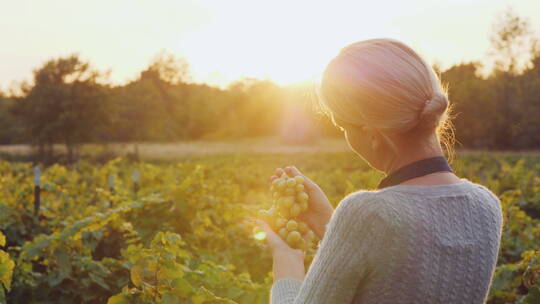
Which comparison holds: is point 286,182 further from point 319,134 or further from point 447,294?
point 319,134

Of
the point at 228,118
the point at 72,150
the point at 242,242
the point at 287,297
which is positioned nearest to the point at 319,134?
the point at 228,118

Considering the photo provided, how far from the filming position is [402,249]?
1386 mm

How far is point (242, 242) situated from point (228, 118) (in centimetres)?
6361

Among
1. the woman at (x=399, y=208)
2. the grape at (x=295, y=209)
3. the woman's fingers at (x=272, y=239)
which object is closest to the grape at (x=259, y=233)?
the woman's fingers at (x=272, y=239)

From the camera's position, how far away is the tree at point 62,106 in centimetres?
3133

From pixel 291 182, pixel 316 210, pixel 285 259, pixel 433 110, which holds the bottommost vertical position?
pixel 285 259

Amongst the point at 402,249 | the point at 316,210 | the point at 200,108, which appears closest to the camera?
the point at 402,249

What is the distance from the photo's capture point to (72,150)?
31141 mm

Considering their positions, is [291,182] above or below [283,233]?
above

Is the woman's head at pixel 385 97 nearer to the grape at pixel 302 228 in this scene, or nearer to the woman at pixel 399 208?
the woman at pixel 399 208

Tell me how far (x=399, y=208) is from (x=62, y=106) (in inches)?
1267

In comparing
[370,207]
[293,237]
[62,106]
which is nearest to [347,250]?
[370,207]

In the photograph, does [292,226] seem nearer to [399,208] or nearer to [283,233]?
[283,233]

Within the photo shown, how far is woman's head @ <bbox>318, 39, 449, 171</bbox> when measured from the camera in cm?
145
